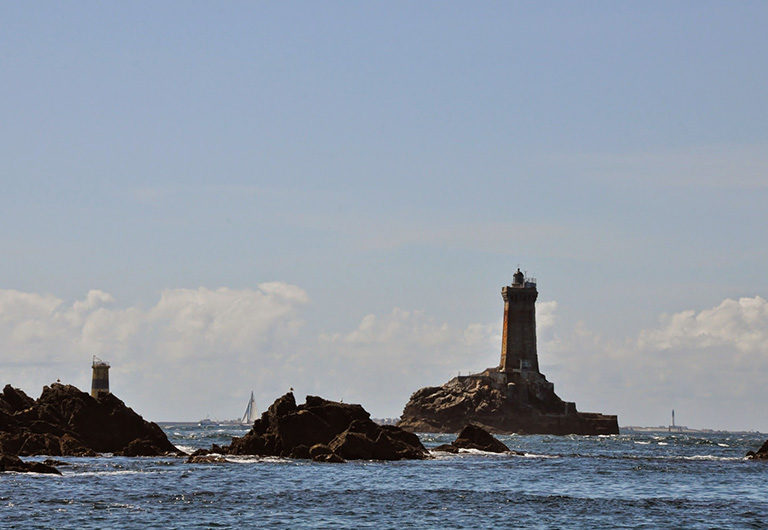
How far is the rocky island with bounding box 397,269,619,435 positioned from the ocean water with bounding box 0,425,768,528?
95555 mm

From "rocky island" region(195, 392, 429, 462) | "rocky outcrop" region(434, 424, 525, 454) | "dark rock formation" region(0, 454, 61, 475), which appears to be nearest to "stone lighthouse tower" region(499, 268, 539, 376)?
"rocky outcrop" region(434, 424, 525, 454)

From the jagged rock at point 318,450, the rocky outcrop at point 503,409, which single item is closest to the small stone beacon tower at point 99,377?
the jagged rock at point 318,450

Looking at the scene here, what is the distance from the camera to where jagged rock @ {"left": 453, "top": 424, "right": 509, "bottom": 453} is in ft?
298

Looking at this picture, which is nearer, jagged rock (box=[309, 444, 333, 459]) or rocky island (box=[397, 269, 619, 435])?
jagged rock (box=[309, 444, 333, 459])

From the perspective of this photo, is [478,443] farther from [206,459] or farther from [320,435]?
[206,459]

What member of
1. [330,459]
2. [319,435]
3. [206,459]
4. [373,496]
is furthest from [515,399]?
[373,496]

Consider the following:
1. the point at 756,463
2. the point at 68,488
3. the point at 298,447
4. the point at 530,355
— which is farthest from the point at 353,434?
the point at 530,355

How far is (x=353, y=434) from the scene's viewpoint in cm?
7431

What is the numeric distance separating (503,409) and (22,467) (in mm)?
117785

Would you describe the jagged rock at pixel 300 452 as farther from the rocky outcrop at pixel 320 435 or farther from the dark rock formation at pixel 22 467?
the dark rock formation at pixel 22 467

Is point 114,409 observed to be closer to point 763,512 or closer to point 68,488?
point 68,488

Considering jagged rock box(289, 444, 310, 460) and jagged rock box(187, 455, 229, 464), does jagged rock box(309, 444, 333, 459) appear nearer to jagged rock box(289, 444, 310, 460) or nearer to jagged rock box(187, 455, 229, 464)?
jagged rock box(289, 444, 310, 460)

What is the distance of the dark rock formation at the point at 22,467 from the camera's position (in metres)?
57.8

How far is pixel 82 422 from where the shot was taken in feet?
266
